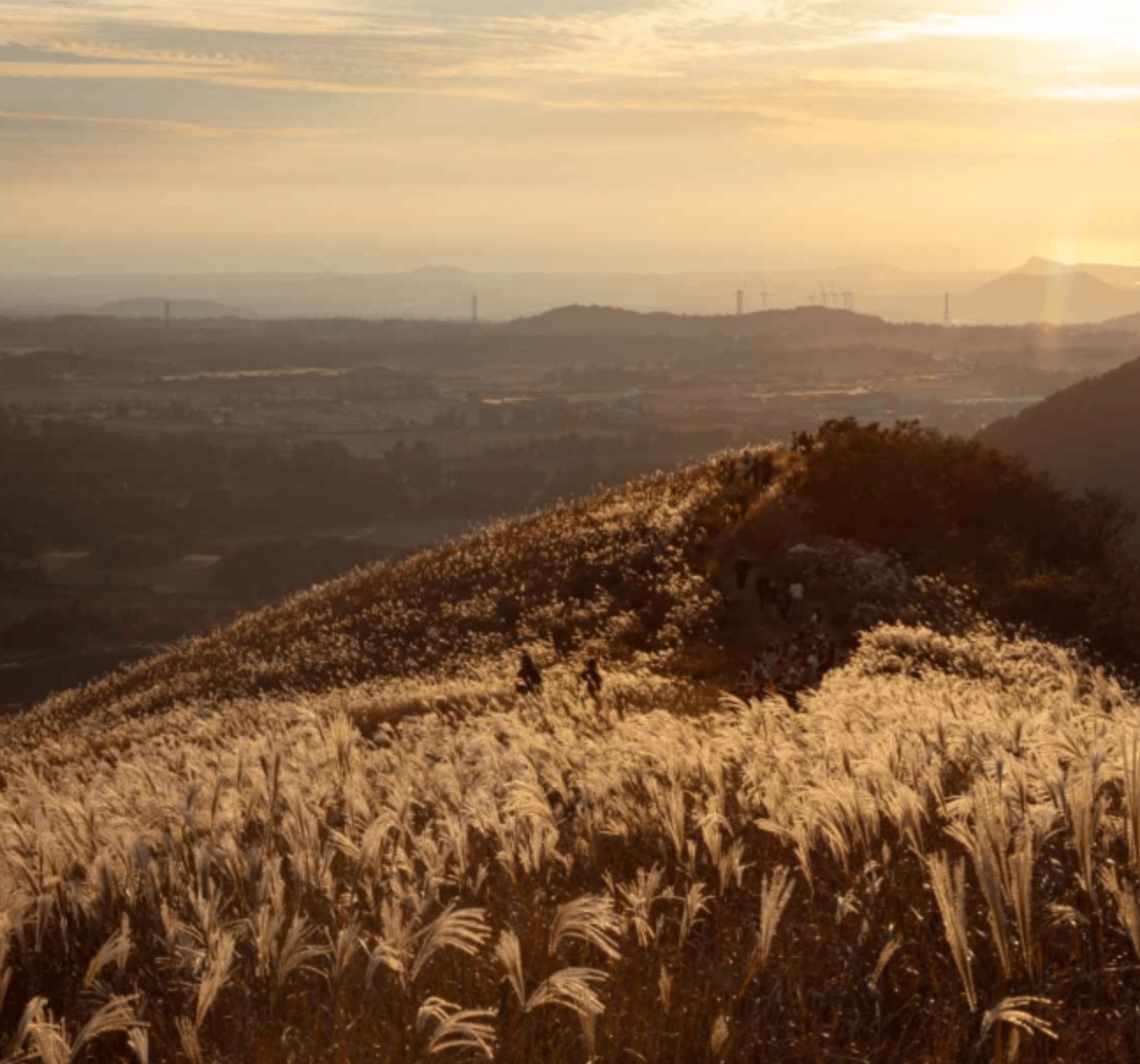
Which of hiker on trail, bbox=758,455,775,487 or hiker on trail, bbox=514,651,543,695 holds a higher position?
hiker on trail, bbox=758,455,775,487

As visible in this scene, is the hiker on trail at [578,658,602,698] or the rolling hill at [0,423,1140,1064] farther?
the hiker on trail at [578,658,602,698]

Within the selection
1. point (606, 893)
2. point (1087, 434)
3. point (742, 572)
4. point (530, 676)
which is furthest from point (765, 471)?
point (1087, 434)

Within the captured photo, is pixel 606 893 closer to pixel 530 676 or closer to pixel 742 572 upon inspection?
pixel 530 676

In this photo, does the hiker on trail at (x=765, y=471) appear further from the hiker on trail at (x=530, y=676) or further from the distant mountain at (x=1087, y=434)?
the distant mountain at (x=1087, y=434)

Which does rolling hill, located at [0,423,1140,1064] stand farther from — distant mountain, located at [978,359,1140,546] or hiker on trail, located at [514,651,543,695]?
distant mountain, located at [978,359,1140,546]

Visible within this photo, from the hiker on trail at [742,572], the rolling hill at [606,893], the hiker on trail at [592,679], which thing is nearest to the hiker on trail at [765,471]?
the hiker on trail at [742,572]

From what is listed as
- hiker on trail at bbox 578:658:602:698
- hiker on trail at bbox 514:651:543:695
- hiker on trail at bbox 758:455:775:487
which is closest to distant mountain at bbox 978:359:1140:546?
hiker on trail at bbox 758:455:775:487

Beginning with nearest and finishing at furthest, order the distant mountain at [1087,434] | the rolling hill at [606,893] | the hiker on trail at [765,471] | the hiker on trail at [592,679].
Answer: the rolling hill at [606,893] < the hiker on trail at [592,679] < the hiker on trail at [765,471] < the distant mountain at [1087,434]

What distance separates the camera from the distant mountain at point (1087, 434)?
64875 millimetres

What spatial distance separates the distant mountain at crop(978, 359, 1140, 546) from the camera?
64.9 meters

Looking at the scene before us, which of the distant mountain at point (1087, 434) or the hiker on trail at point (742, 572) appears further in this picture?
the distant mountain at point (1087, 434)

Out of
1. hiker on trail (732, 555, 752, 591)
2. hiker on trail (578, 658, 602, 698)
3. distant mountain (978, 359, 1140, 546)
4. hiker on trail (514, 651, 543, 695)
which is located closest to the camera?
hiker on trail (578, 658, 602, 698)

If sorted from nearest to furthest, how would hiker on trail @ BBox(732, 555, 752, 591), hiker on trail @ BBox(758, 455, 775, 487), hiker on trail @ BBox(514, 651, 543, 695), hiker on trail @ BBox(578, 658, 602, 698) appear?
hiker on trail @ BBox(578, 658, 602, 698)
hiker on trail @ BBox(514, 651, 543, 695)
hiker on trail @ BBox(732, 555, 752, 591)
hiker on trail @ BBox(758, 455, 775, 487)

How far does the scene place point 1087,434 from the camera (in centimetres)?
6925
